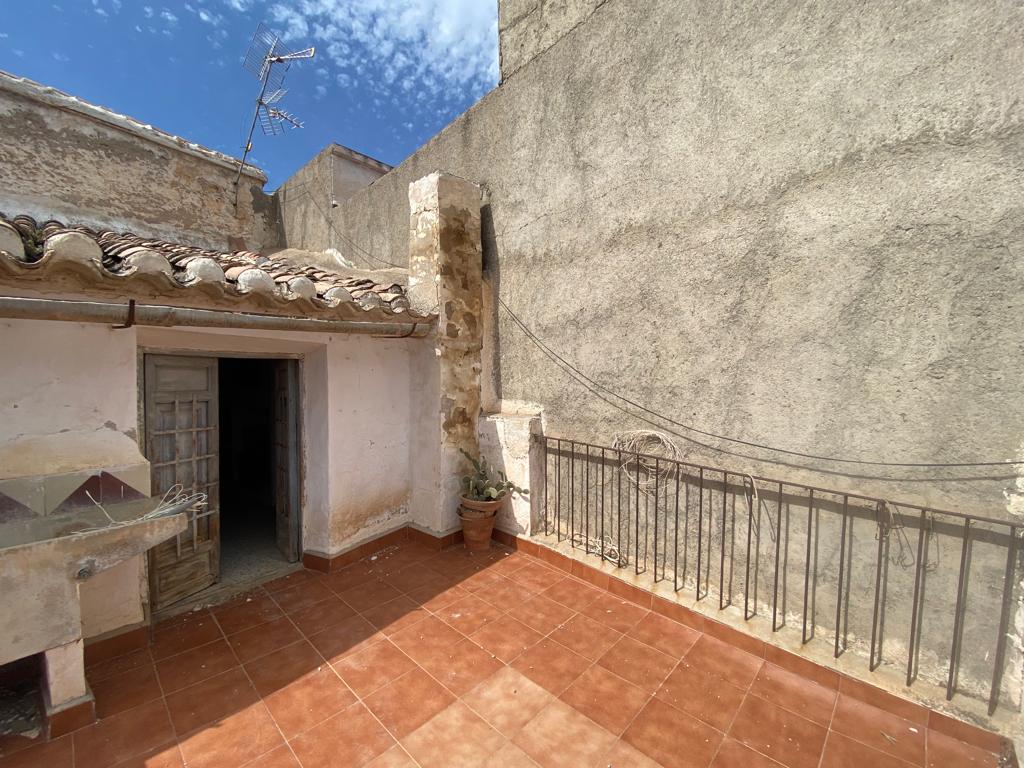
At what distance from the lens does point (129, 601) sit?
139 inches

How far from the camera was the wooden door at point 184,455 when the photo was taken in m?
4.04

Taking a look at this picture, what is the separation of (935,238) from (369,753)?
461cm

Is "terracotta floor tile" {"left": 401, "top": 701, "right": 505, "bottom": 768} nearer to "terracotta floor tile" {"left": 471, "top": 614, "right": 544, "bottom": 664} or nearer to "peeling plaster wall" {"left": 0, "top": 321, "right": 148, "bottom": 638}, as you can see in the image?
"terracotta floor tile" {"left": 471, "top": 614, "right": 544, "bottom": 664}

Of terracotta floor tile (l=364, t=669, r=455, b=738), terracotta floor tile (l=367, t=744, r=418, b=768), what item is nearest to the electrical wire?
terracotta floor tile (l=364, t=669, r=455, b=738)

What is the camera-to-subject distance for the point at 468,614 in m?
4.04

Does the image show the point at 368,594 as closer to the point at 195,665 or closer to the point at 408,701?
the point at 195,665

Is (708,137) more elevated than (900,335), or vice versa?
(708,137)

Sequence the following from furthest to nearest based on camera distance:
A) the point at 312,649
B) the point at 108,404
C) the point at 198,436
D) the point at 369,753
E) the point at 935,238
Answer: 1. the point at 198,436
2. the point at 312,649
3. the point at 108,404
4. the point at 935,238
5. the point at 369,753

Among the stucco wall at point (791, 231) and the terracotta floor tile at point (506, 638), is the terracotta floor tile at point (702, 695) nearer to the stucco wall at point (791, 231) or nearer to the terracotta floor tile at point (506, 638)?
the terracotta floor tile at point (506, 638)

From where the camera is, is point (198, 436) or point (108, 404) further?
point (198, 436)

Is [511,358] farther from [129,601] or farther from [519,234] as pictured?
[129,601]

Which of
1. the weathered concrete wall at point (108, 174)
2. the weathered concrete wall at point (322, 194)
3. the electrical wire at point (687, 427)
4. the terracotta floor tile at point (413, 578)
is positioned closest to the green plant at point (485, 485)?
the terracotta floor tile at point (413, 578)

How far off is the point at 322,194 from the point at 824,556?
32.9 feet

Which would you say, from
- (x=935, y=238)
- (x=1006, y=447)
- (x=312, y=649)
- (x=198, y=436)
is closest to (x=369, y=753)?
(x=312, y=649)
